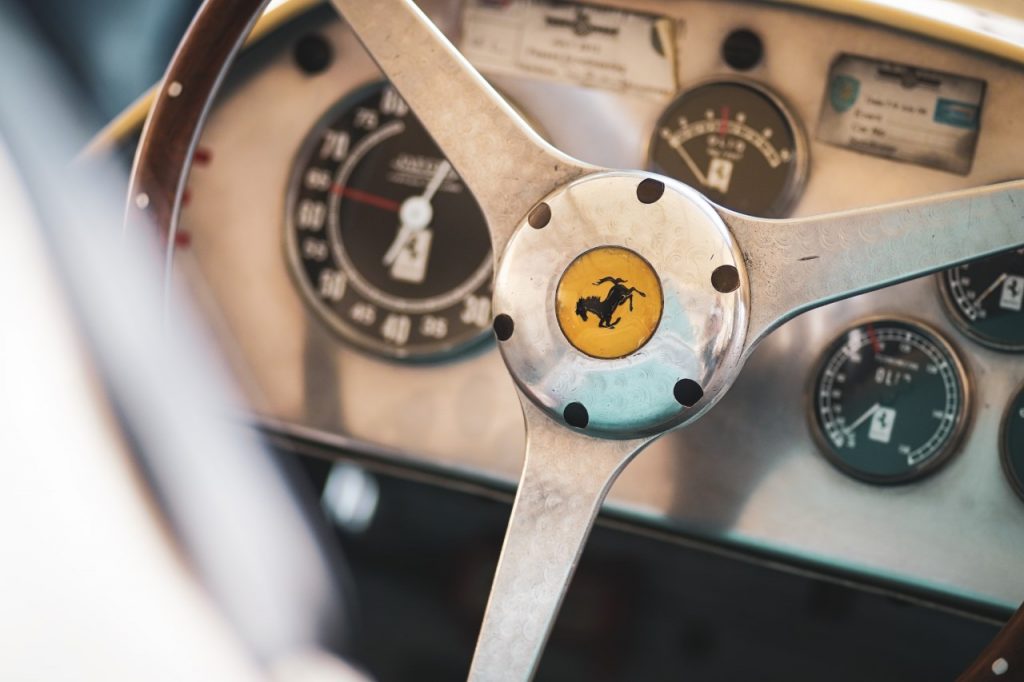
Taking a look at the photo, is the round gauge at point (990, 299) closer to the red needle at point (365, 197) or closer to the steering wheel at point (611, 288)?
the steering wheel at point (611, 288)

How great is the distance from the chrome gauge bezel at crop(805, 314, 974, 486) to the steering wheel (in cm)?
41

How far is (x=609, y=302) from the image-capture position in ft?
2.53

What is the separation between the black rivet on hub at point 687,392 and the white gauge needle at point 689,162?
53 centimetres

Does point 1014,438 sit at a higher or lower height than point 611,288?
lower

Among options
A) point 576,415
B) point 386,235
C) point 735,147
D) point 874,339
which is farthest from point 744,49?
point 576,415

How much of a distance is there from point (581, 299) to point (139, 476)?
0.82 m

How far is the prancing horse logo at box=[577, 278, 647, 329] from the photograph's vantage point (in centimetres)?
77

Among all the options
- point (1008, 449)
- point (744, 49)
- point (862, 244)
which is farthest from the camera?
point (744, 49)

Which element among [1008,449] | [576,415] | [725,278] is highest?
[725,278]

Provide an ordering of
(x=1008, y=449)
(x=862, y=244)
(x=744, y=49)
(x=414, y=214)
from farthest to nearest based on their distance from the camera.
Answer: (x=414, y=214) < (x=744, y=49) < (x=1008, y=449) < (x=862, y=244)

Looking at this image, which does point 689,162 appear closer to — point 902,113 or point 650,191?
point 902,113

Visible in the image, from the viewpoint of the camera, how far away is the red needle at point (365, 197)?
135 centimetres

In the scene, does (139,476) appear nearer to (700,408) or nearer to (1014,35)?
(700,408)

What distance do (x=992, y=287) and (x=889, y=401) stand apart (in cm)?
17
